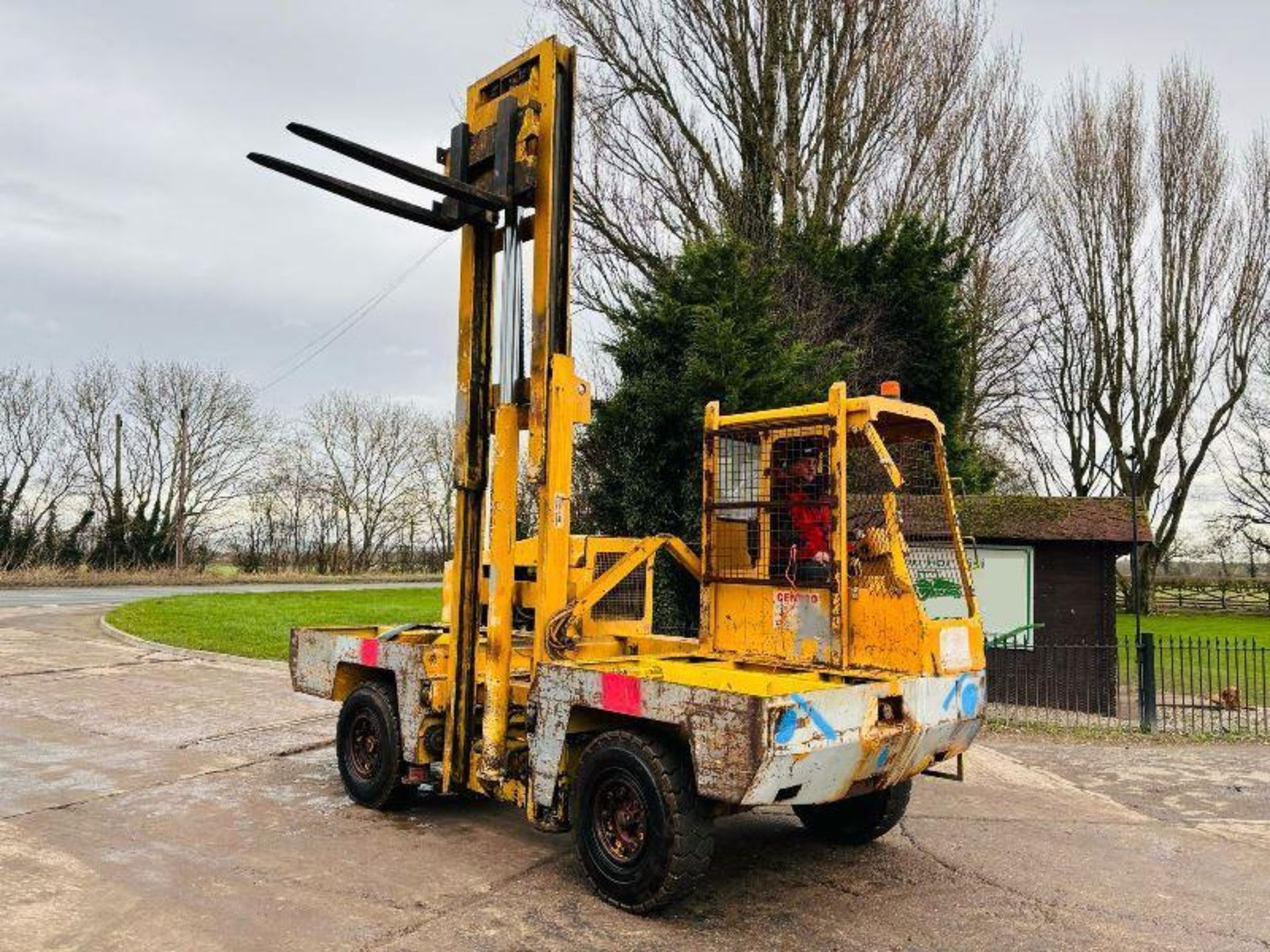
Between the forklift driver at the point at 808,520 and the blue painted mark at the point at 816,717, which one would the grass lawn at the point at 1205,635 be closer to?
the forklift driver at the point at 808,520

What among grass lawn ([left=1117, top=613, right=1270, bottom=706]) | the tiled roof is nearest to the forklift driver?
the tiled roof

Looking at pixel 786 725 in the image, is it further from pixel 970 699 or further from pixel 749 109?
pixel 749 109

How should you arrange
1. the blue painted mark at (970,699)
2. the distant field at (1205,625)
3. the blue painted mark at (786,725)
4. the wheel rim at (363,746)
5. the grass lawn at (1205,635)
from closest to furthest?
the blue painted mark at (786,725) → the blue painted mark at (970,699) → the wheel rim at (363,746) → the grass lawn at (1205,635) → the distant field at (1205,625)

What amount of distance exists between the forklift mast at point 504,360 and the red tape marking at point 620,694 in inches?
30.7

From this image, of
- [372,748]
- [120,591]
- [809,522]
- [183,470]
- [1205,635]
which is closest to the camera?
[809,522]

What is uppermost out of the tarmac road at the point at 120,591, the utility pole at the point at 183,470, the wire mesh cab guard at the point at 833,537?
the utility pole at the point at 183,470

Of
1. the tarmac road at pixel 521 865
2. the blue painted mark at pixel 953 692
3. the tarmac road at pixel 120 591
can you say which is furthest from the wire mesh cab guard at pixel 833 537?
the tarmac road at pixel 120 591

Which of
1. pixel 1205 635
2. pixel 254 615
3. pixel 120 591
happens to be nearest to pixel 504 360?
pixel 254 615

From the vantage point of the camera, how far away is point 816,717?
4965mm

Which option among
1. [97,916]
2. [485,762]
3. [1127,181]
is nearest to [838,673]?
[485,762]

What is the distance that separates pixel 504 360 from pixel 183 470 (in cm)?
4163

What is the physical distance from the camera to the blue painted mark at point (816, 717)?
4887 mm

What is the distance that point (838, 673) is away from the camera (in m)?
5.63

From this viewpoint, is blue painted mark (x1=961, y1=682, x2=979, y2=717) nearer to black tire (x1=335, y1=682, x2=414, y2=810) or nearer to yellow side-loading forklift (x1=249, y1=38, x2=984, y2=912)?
yellow side-loading forklift (x1=249, y1=38, x2=984, y2=912)
